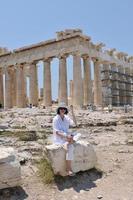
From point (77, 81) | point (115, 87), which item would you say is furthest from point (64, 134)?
point (115, 87)

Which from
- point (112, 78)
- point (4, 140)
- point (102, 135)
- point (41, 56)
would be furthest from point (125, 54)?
point (4, 140)

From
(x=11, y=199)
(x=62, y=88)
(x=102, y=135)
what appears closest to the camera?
(x=11, y=199)

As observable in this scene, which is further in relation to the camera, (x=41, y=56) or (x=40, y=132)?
(x=41, y=56)

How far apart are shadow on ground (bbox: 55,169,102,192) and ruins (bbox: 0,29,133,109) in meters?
30.3

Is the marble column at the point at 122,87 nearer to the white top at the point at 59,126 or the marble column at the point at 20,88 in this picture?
the marble column at the point at 20,88

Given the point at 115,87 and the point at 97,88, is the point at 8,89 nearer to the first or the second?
the point at 97,88

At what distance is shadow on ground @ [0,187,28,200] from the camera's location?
328 inches

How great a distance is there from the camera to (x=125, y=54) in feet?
180

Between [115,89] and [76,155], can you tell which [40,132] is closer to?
[76,155]

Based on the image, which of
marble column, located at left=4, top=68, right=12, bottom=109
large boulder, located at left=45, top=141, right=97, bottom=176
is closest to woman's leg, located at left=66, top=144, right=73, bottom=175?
large boulder, located at left=45, top=141, right=97, bottom=176

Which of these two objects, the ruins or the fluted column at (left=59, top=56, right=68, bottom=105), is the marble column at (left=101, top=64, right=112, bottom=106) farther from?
the fluted column at (left=59, top=56, right=68, bottom=105)

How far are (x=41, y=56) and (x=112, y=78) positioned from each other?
41.2ft

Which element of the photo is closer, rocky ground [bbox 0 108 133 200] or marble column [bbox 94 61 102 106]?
rocky ground [bbox 0 108 133 200]

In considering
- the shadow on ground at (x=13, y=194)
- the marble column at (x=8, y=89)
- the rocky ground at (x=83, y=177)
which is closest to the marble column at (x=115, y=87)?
the marble column at (x=8, y=89)
